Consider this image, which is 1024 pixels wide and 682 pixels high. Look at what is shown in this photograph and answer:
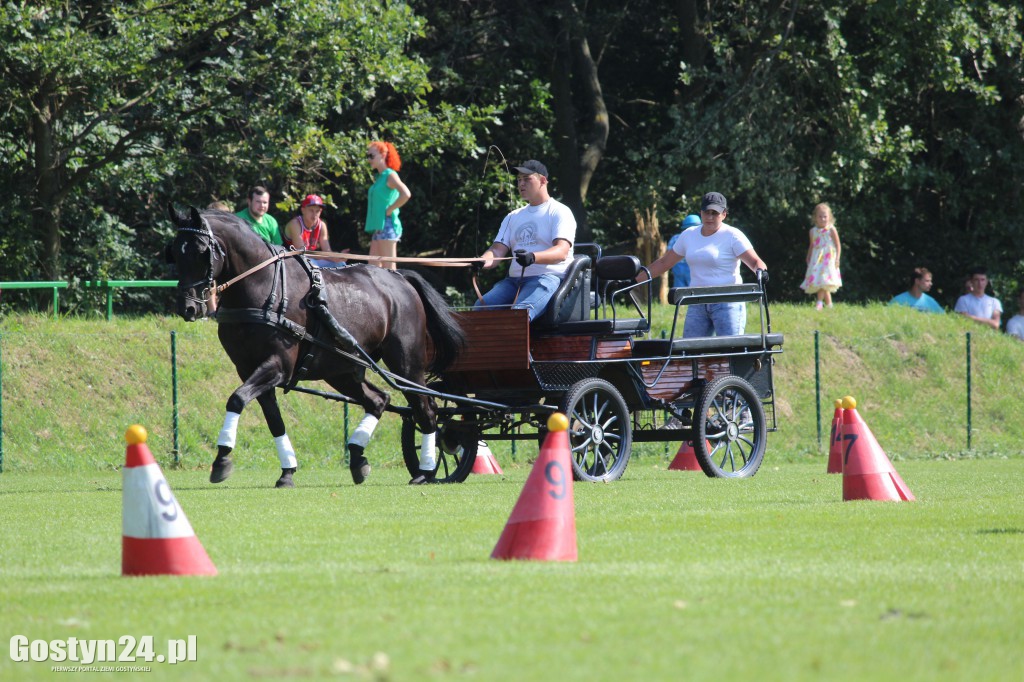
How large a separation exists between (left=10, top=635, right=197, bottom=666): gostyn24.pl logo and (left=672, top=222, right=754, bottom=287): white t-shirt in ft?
30.5

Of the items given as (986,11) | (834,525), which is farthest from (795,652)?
(986,11)

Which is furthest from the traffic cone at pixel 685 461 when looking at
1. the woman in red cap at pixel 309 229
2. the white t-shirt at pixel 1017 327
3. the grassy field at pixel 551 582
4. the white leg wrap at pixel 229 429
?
the white t-shirt at pixel 1017 327

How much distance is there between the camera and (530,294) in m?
12.6

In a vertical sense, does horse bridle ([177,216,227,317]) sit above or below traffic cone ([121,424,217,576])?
above

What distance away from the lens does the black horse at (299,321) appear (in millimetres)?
11719

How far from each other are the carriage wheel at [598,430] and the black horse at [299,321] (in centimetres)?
115

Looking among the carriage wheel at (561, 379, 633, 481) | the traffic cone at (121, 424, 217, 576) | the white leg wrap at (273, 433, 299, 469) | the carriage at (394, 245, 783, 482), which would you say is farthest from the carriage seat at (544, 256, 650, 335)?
the traffic cone at (121, 424, 217, 576)

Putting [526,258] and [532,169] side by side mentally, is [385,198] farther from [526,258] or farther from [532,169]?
[526,258]

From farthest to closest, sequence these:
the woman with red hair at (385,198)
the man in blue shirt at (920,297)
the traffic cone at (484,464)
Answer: the man in blue shirt at (920,297) → the woman with red hair at (385,198) → the traffic cone at (484,464)

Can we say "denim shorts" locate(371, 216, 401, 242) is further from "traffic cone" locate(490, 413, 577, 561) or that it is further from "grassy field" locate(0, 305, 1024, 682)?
"traffic cone" locate(490, 413, 577, 561)

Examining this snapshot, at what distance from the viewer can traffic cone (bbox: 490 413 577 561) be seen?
715 cm

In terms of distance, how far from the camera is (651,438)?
13242 millimetres

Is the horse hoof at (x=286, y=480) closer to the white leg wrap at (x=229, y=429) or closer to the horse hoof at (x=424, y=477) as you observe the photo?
the horse hoof at (x=424, y=477)

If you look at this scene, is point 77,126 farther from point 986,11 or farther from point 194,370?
point 986,11
